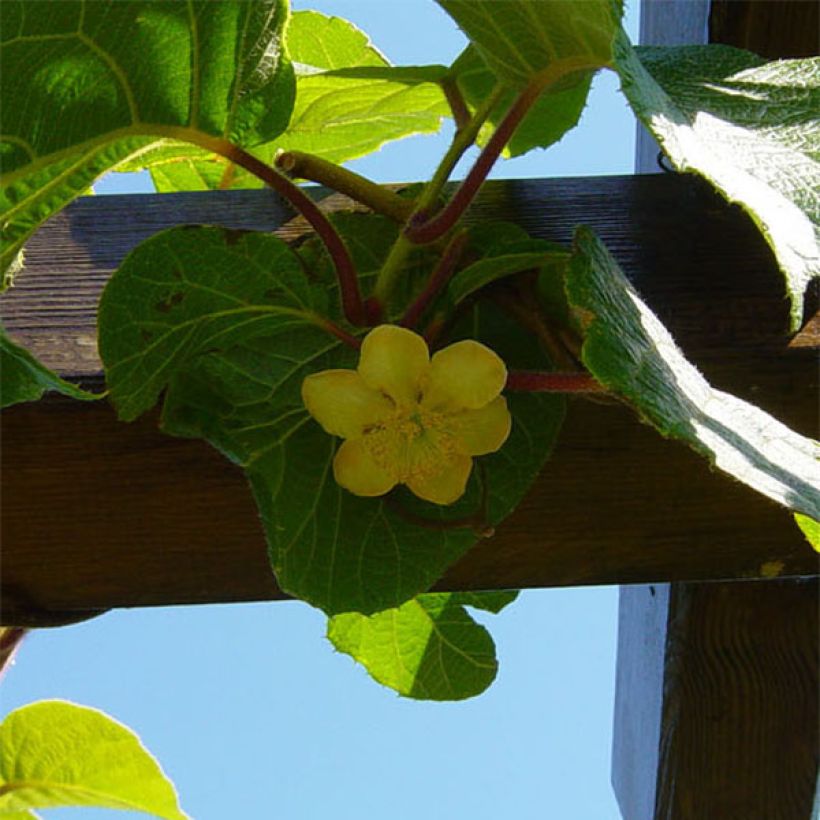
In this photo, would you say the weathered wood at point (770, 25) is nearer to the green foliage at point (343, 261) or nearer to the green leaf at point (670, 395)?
the green foliage at point (343, 261)

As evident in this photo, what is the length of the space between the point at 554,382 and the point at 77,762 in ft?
1.38

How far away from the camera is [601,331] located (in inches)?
14.6

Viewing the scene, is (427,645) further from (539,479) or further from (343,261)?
(343,261)

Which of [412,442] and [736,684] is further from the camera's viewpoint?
[736,684]

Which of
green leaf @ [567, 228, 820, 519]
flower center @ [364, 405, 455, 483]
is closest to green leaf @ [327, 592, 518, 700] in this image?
flower center @ [364, 405, 455, 483]

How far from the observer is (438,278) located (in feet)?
1.74

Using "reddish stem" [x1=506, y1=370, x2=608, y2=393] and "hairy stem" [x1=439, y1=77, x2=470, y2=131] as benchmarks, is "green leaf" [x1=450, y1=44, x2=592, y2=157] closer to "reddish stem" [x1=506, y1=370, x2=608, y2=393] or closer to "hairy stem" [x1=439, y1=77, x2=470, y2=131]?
"hairy stem" [x1=439, y1=77, x2=470, y2=131]

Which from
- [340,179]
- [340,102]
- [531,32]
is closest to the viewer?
[531,32]

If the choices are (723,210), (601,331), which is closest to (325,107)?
(723,210)

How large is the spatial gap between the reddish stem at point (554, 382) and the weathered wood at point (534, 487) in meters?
0.09

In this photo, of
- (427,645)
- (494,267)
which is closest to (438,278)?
(494,267)

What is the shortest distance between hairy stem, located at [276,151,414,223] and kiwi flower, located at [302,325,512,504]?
11cm

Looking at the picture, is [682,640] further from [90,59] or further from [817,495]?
[90,59]

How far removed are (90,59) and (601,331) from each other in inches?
9.2
